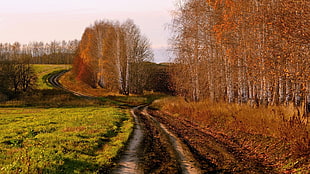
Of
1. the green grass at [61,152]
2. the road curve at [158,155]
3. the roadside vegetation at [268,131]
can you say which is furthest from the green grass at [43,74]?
the road curve at [158,155]

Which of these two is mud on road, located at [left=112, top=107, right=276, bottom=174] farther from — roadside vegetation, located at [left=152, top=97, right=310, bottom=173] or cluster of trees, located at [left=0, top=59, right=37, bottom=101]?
cluster of trees, located at [left=0, top=59, right=37, bottom=101]

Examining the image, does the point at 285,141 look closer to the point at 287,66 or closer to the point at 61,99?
the point at 287,66

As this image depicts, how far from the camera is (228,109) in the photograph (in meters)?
17.2

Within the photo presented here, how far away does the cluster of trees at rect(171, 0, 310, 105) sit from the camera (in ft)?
31.5

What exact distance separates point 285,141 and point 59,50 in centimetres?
14530

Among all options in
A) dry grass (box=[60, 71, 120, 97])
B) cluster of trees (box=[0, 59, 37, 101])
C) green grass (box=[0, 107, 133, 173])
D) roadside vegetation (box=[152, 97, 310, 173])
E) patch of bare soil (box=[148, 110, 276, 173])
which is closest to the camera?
green grass (box=[0, 107, 133, 173])

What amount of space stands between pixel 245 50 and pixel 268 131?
13.9 feet

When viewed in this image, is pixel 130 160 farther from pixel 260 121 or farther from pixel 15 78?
pixel 15 78

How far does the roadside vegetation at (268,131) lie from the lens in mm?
8797

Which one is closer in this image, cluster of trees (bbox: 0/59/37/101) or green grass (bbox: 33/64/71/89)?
cluster of trees (bbox: 0/59/37/101)

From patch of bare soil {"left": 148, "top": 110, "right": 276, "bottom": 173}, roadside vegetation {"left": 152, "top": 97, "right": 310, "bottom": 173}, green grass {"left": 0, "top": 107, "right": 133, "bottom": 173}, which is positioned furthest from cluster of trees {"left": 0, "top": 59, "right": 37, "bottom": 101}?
patch of bare soil {"left": 148, "top": 110, "right": 276, "bottom": 173}

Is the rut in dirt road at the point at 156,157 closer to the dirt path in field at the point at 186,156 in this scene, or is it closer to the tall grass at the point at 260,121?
the dirt path in field at the point at 186,156

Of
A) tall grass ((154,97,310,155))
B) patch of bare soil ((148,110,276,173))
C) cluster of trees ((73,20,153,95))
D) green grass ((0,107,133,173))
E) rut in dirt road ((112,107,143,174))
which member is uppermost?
cluster of trees ((73,20,153,95))

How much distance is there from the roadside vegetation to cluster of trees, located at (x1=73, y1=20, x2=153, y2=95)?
31.5 m
